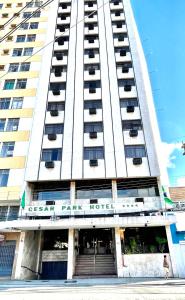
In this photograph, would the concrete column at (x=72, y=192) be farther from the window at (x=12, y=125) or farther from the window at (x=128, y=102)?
the window at (x=128, y=102)

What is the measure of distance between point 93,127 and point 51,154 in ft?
16.2

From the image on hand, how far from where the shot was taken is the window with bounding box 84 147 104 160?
22.7 metres

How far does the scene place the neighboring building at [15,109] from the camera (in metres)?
21.2

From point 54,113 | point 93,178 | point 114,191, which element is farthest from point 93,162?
point 54,113

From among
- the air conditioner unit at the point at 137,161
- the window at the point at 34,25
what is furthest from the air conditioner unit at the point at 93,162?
the window at the point at 34,25

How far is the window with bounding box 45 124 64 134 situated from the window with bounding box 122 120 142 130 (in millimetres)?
6115

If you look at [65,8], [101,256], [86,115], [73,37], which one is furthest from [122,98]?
[65,8]

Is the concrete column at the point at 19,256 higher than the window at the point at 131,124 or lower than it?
lower

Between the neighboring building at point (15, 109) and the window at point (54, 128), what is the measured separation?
6.24 feet

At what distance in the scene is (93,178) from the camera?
69.9ft

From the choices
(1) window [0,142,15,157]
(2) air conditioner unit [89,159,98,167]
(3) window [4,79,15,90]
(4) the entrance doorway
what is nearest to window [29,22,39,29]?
(3) window [4,79,15,90]

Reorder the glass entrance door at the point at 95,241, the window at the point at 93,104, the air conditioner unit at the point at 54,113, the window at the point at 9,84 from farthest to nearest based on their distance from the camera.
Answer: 1. the window at the point at 9,84
2. the window at the point at 93,104
3. the air conditioner unit at the point at 54,113
4. the glass entrance door at the point at 95,241

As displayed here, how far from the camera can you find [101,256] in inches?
842

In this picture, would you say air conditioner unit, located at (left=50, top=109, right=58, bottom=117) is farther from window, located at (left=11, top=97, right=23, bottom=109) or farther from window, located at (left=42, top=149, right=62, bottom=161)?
window, located at (left=42, top=149, right=62, bottom=161)
